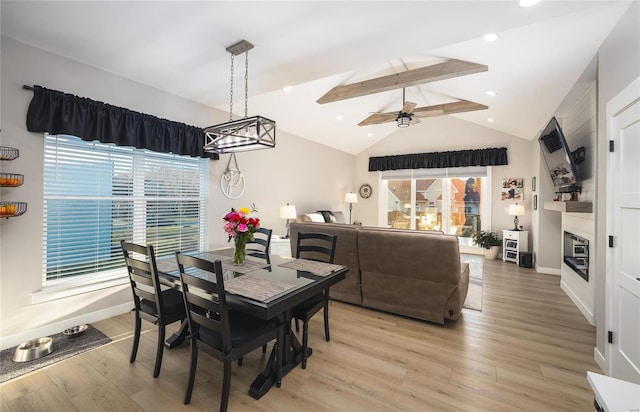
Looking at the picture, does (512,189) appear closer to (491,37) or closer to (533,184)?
(533,184)

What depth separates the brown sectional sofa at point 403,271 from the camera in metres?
2.81

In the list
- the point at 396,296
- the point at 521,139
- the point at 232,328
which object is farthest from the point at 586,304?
the point at 521,139

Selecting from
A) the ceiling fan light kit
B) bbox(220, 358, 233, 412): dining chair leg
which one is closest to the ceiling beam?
the ceiling fan light kit

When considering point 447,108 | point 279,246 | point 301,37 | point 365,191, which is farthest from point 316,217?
point 301,37

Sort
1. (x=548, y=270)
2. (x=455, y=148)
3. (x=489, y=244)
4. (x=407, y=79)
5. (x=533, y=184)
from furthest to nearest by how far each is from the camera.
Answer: (x=455, y=148)
(x=489, y=244)
(x=533, y=184)
(x=548, y=270)
(x=407, y=79)

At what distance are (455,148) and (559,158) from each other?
3.46m

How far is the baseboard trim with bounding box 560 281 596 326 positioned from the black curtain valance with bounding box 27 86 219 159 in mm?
5120

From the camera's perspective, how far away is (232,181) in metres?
4.42

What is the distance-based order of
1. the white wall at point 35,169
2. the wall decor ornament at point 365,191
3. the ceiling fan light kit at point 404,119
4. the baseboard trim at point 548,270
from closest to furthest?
the white wall at point 35,169 < the ceiling fan light kit at point 404,119 < the baseboard trim at point 548,270 < the wall decor ornament at point 365,191

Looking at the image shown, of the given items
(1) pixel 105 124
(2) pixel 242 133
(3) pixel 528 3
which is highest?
(3) pixel 528 3

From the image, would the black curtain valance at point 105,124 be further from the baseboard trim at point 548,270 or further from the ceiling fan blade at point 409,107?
the baseboard trim at point 548,270

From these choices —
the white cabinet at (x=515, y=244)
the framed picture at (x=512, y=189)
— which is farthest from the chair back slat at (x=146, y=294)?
the framed picture at (x=512, y=189)

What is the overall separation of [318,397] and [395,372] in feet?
2.16

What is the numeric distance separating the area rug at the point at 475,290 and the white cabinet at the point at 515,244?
80 cm
